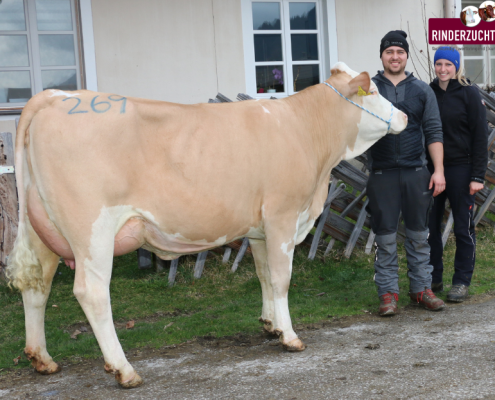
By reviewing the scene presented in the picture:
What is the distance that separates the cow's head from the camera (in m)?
4.00

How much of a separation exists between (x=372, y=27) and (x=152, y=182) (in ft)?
23.1

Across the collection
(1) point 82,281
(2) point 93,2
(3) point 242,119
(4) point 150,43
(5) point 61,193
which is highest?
(2) point 93,2

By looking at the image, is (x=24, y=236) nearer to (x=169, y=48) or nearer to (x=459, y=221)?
(x=459, y=221)

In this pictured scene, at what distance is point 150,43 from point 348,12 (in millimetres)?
3292

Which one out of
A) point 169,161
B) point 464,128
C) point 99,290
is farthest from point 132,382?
point 464,128

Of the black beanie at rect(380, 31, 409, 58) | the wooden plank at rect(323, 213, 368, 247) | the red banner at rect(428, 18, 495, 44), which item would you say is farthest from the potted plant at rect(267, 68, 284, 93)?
the black beanie at rect(380, 31, 409, 58)

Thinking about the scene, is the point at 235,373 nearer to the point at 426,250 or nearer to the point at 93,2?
the point at 426,250

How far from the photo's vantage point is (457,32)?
10219mm

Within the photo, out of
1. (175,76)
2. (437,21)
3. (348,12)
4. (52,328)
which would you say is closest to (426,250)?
(52,328)

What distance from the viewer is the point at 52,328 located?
4500mm

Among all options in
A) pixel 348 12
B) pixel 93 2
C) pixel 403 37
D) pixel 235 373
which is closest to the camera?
pixel 235 373

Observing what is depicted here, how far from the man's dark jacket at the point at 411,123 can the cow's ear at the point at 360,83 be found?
1.91 ft

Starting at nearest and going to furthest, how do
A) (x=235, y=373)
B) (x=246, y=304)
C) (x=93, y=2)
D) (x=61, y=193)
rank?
(x=61, y=193), (x=235, y=373), (x=246, y=304), (x=93, y=2)

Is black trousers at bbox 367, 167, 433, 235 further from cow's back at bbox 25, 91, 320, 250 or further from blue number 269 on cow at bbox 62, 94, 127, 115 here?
blue number 269 on cow at bbox 62, 94, 127, 115
